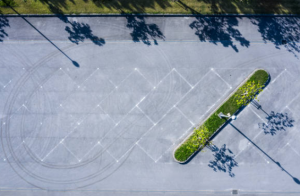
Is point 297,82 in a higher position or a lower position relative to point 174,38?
higher

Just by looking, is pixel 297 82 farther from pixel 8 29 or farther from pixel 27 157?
pixel 8 29

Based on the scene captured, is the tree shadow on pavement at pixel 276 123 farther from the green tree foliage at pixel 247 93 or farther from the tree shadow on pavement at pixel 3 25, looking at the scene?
the tree shadow on pavement at pixel 3 25

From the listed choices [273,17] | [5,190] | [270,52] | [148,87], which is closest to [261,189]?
[270,52]

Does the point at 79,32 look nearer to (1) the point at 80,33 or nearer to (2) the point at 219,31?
(1) the point at 80,33

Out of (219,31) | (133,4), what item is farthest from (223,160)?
(133,4)

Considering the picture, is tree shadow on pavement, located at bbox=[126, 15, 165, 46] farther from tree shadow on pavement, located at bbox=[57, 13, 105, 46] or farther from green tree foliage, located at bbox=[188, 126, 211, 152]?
green tree foliage, located at bbox=[188, 126, 211, 152]

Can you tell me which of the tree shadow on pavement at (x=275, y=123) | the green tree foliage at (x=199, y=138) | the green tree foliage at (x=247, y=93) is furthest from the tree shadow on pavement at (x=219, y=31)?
the green tree foliage at (x=199, y=138)
